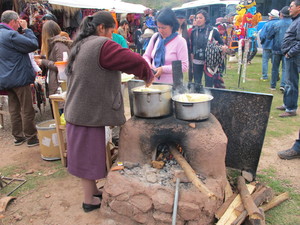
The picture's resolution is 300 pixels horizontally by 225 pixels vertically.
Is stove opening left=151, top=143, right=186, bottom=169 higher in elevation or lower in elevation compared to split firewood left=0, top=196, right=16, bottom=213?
higher

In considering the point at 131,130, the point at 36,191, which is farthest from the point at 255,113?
the point at 36,191

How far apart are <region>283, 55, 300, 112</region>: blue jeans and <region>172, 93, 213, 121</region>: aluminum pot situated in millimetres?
3043

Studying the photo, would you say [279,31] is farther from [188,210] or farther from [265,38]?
[188,210]

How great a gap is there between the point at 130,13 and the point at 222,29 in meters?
6.27

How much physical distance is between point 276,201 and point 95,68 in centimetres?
251

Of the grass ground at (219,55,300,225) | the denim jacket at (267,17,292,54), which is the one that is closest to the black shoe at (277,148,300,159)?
the grass ground at (219,55,300,225)

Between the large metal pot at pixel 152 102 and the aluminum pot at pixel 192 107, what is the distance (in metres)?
0.12

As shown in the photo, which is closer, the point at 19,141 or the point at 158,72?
the point at 158,72

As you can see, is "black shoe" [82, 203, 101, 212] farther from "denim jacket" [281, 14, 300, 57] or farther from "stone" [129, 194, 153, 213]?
"denim jacket" [281, 14, 300, 57]

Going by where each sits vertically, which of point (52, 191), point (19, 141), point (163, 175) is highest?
point (163, 175)

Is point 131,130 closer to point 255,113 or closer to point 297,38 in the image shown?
point 255,113

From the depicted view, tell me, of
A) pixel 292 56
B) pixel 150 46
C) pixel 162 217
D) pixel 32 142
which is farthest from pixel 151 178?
pixel 292 56

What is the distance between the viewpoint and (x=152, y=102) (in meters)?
2.88

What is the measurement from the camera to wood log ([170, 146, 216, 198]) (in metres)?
2.49
